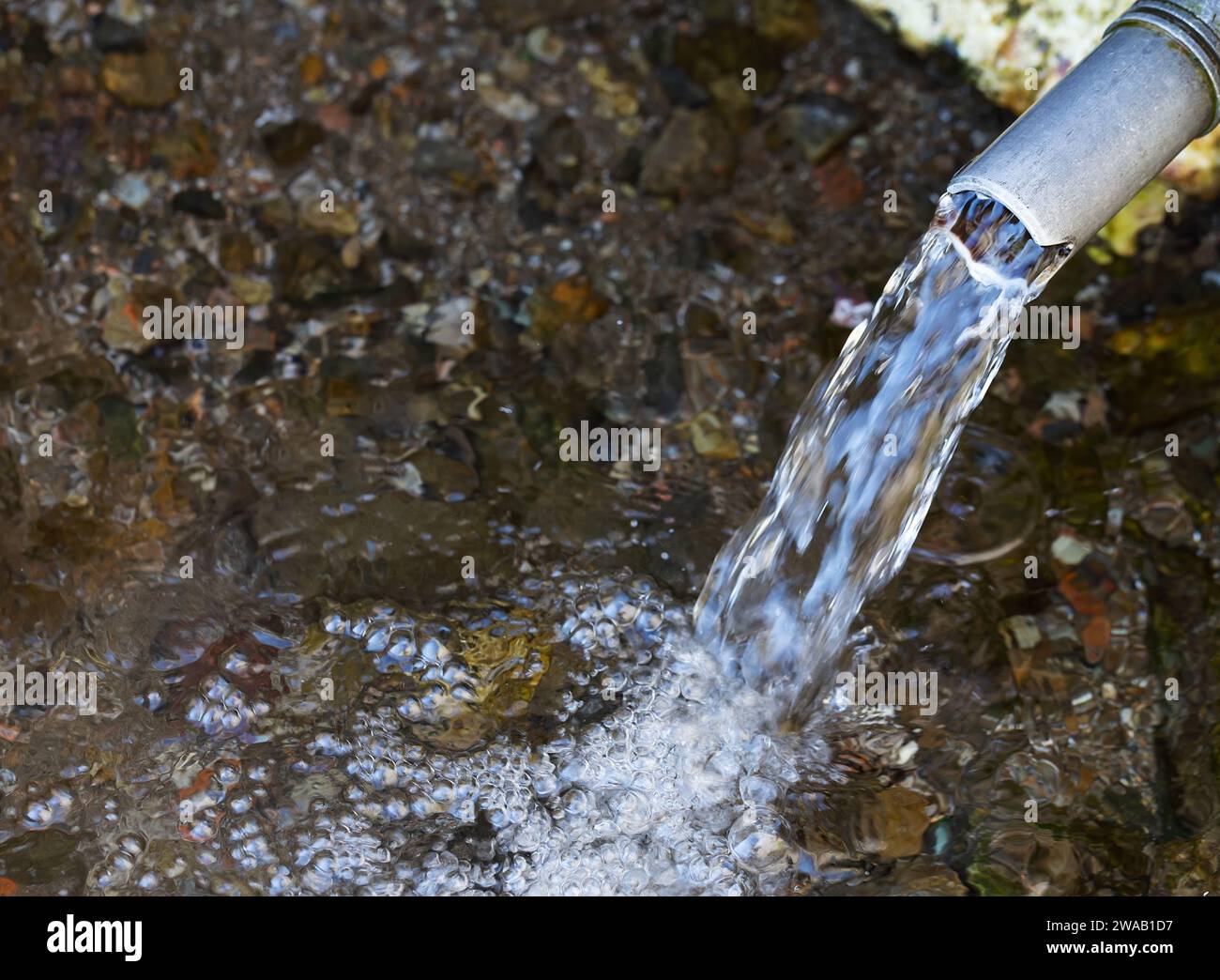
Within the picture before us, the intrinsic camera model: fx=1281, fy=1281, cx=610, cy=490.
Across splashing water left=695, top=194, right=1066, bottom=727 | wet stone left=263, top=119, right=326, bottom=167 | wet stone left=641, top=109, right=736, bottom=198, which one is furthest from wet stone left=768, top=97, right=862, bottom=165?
wet stone left=263, top=119, right=326, bottom=167

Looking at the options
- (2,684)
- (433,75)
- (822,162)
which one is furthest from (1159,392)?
(2,684)

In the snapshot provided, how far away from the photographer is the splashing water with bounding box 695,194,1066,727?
2.51 m

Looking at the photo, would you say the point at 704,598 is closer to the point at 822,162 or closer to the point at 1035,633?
the point at 1035,633

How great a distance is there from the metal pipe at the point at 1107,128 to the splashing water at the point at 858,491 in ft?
1.32

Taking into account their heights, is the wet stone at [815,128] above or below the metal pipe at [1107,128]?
above

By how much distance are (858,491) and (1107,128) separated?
2.78ft

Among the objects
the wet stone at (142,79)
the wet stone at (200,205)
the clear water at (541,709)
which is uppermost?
the wet stone at (142,79)

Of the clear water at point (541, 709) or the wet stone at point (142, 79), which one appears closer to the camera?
the clear water at point (541, 709)

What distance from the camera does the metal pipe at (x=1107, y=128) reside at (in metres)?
2.02

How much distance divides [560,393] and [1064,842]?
145 centimetres

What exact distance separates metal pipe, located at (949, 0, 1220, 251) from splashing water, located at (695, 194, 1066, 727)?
0.40 meters

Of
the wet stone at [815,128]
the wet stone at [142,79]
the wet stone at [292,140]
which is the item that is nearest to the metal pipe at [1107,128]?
the wet stone at [815,128]

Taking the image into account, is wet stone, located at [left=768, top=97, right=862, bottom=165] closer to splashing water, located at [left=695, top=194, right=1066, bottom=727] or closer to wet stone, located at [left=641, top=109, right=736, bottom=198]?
wet stone, located at [left=641, top=109, right=736, bottom=198]

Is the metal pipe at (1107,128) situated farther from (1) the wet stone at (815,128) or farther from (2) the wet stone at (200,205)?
(2) the wet stone at (200,205)
